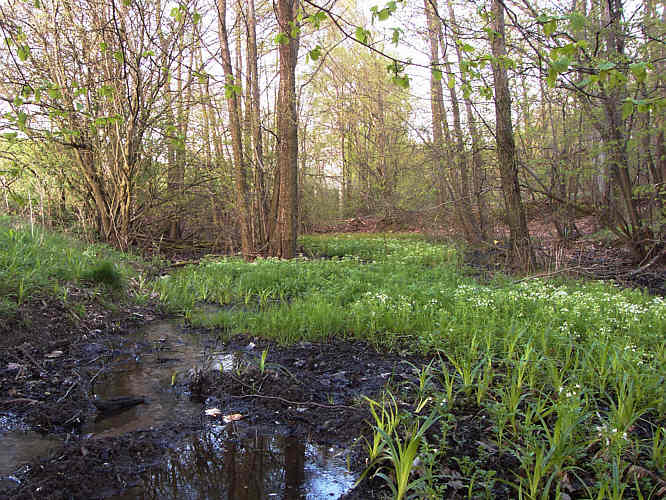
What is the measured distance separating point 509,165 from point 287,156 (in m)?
4.71

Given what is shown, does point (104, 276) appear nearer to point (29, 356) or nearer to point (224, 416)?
point (29, 356)

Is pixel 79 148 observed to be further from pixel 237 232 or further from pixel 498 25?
pixel 498 25

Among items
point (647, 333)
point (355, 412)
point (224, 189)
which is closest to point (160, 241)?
point (224, 189)

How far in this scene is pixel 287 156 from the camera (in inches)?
394

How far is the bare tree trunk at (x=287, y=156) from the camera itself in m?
9.78

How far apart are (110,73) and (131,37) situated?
→ 33.7 inches

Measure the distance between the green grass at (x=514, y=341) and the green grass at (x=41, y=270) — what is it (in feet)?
3.46

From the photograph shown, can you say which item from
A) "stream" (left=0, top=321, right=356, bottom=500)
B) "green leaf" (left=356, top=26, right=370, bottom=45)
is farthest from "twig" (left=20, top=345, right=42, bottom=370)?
"green leaf" (left=356, top=26, right=370, bottom=45)

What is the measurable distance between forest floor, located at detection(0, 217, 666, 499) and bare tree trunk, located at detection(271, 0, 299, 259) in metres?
5.34

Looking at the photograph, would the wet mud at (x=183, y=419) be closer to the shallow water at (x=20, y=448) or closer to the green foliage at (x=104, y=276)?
the shallow water at (x=20, y=448)

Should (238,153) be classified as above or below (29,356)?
above

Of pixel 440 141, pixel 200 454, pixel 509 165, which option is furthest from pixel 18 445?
pixel 440 141

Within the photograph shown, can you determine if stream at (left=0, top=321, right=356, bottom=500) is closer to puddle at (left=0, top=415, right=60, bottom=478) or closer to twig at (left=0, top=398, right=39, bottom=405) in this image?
puddle at (left=0, top=415, right=60, bottom=478)

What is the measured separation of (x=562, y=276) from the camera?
24.6 feet
